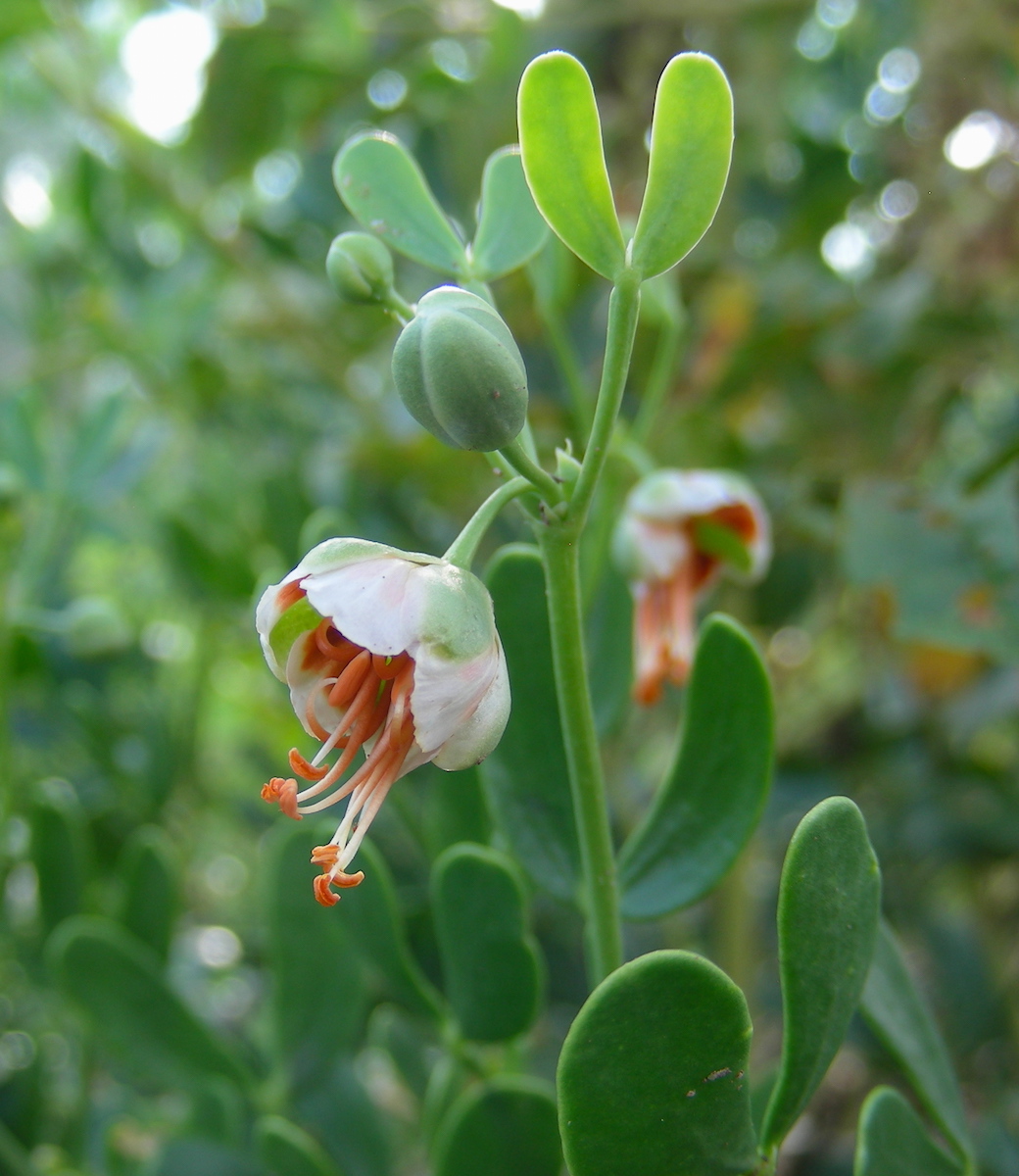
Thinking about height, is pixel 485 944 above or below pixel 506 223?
below

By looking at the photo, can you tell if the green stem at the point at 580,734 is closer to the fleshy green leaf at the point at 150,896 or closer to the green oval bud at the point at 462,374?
the green oval bud at the point at 462,374

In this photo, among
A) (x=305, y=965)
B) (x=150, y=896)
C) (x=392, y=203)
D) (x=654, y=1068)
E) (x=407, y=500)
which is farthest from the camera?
(x=407, y=500)

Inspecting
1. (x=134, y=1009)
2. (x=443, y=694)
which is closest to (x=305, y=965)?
(x=134, y=1009)

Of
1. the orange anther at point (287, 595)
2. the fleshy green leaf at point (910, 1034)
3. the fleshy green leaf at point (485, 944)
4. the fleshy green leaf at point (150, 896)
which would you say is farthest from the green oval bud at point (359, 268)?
the fleshy green leaf at point (150, 896)

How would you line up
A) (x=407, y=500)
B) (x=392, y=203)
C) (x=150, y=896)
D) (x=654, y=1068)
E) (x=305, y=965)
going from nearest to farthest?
(x=654, y=1068) → (x=392, y=203) → (x=305, y=965) → (x=150, y=896) → (x=407, y=500)

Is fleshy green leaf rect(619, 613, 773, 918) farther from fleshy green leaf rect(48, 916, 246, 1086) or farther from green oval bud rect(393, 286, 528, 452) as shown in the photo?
fleshy green leaf rect(48, 916, 246, 1086)

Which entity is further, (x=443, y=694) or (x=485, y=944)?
(x=485, y=944)

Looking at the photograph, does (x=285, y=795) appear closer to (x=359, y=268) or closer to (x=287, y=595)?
(x=287, y=595)
